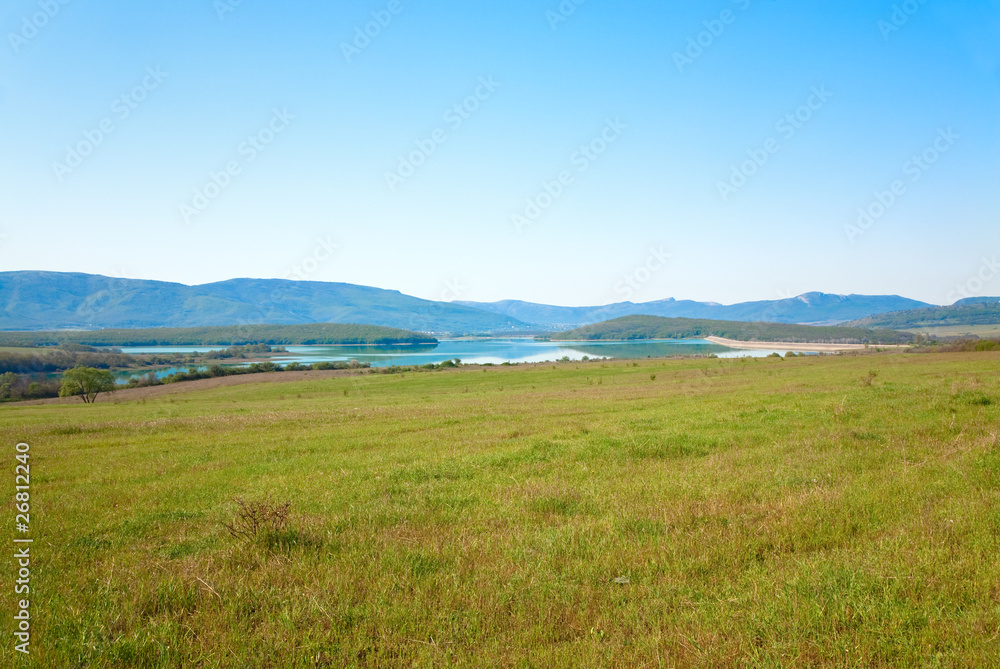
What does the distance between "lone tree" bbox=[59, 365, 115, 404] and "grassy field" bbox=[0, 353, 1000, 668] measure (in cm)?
7029

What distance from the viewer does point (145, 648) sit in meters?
4.40

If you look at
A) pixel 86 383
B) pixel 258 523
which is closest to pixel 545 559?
pixel 258 523

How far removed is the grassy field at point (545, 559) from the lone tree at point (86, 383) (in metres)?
70.3

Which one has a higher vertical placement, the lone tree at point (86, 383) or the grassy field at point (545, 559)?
the grassy field at point (545, 559)

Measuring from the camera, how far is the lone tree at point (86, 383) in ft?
218

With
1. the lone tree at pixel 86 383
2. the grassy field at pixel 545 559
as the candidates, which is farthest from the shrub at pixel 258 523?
the lone tree at pixel 86 383

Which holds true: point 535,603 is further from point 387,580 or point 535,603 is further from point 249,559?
point 249,559

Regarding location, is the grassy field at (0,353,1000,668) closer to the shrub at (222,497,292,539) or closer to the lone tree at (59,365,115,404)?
the shrub at (222,497,292,539)

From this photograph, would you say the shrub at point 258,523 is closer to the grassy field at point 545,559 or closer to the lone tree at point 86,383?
the grassy field at point 545,559

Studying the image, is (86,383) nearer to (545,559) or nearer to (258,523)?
(258,523)

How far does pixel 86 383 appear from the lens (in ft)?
221

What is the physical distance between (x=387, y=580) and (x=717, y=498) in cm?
498

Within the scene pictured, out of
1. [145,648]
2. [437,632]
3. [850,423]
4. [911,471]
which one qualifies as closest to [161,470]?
[145,648]

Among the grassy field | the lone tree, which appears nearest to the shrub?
the grassy field
